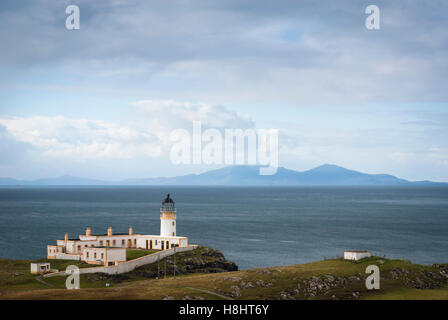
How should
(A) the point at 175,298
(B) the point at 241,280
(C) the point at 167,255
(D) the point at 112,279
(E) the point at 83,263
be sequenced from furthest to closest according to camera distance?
1. (C) the point at 167,255
2. (E) the point at 83,263
3. (D) the point at 112,279
4. (B) the point at 241,280
5. (A) the point at 175,298

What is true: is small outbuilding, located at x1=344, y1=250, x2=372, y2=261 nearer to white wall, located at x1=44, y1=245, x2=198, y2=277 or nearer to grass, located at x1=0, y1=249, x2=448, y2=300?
grass, located at x1=0, y1=249, x2=448, y2=300

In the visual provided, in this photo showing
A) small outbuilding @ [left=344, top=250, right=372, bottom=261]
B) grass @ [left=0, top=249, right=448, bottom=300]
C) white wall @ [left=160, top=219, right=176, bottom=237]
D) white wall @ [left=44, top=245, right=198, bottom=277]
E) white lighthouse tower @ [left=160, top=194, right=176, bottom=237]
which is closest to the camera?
grass @ [left=0, top=249, right=448, bottom=300]

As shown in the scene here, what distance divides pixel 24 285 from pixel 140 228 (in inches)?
4169

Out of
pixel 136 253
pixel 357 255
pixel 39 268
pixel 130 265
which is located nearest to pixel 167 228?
pixel 136 253

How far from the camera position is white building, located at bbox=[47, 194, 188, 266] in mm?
85688

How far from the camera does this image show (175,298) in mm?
63438

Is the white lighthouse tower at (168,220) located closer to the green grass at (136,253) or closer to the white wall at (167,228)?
the white wall at (167,228)

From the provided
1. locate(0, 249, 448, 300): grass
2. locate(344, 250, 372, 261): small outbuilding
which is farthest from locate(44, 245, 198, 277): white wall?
locate(344, 250, 372, 261): small outbuilding

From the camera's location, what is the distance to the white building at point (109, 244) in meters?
85.7

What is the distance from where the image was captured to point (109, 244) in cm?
9881

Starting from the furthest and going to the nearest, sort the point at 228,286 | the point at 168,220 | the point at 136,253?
the point at 168,220 < the point at 136,253 < the point at 228,286

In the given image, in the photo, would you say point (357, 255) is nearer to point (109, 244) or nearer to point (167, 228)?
point (167, 228)
